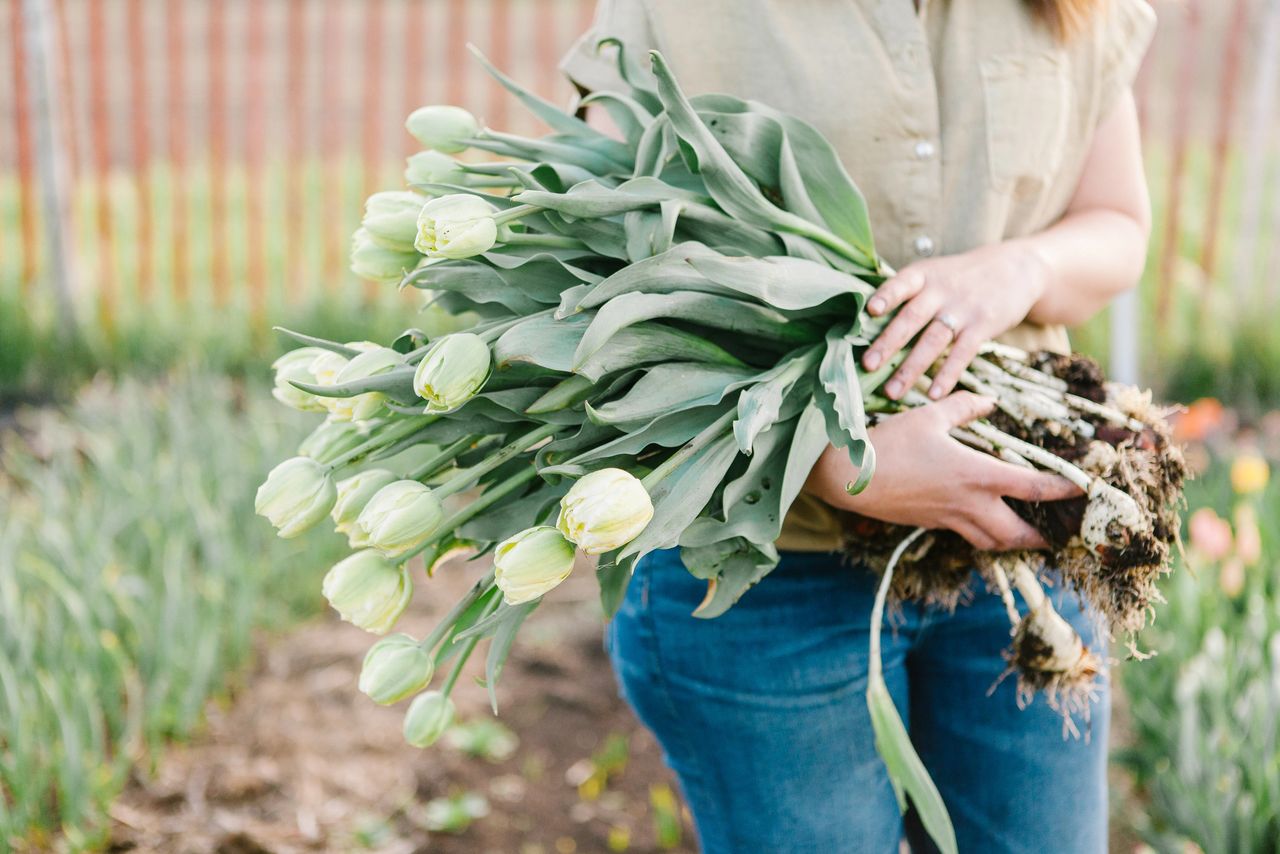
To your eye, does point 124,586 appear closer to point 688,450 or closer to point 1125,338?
point 688,450

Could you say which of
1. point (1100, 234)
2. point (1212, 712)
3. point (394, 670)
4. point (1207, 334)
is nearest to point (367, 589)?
point (394, 670)

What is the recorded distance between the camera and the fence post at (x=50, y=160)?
13.0 feet

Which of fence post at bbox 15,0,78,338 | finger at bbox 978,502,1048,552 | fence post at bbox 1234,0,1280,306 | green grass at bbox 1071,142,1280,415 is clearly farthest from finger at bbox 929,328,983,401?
fence post at bbox 15,0,78,338

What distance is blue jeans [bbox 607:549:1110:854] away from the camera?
3.55ft

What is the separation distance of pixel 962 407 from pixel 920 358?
0.05 meters

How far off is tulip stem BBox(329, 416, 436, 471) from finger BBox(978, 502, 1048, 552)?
0.47 meters

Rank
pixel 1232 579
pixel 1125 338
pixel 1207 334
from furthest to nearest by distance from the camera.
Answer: pixel 1207 334, pixel 1125 338, pixel 1232 579

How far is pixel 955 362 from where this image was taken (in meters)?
1.01

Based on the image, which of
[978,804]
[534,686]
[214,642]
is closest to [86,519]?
[214,642]

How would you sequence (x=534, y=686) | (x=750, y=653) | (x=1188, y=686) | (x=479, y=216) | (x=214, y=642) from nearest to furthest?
(x=479, y=216) → (x=750, y=653) → (x=1188, y=686) → (x=214, y=642) → (x=534, y=686)

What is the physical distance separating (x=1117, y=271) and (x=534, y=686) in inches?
63.4

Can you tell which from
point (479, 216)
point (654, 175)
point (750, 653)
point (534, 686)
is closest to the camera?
point (479, 216)

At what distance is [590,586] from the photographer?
290 centimetres

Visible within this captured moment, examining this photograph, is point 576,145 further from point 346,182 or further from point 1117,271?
point 346,182
